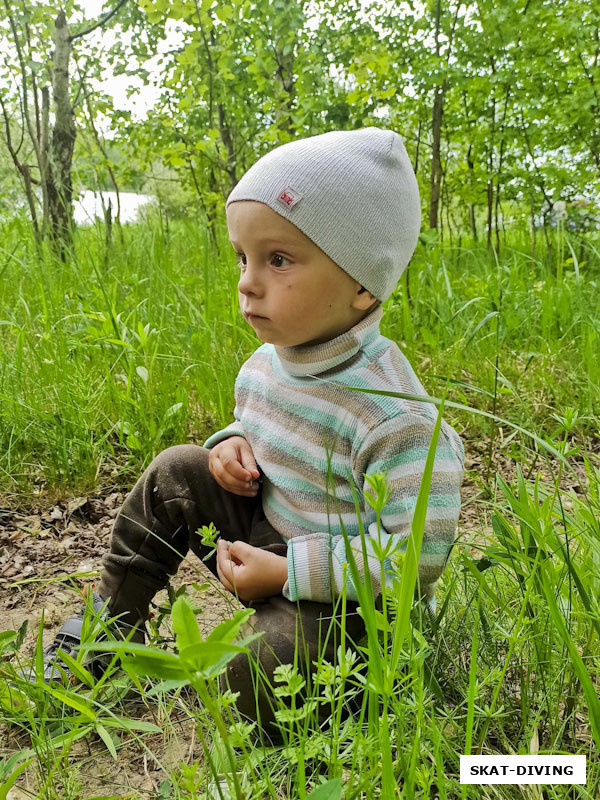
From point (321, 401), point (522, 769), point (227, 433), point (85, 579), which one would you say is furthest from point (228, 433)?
point (522, 769)

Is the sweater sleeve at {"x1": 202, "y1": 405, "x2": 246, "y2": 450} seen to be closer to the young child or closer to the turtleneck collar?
the young child

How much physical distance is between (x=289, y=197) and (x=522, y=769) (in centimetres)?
98

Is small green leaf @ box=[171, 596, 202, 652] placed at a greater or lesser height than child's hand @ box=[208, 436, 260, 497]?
greater

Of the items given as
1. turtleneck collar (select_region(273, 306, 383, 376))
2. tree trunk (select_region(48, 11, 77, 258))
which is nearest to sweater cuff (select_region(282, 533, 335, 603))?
turtleneck collar (select_region(273, 306, 383, 376))

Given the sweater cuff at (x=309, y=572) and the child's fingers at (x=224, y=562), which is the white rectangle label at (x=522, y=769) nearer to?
the sweater cuff at (x=309, y=572)

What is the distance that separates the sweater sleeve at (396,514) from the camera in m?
1.16

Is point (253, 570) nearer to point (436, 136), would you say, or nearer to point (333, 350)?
point (333, 350)

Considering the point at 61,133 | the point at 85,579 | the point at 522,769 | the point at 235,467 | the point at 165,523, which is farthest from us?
the point at 61,133

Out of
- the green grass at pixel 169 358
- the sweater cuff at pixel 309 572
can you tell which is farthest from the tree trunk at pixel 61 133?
the sweater cuff at pixel 309 572

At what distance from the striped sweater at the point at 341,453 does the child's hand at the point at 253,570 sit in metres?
0.04

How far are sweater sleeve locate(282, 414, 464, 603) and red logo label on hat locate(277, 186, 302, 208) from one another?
0.44 m

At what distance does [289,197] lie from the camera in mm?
1211

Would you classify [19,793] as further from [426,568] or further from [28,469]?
[28,469]

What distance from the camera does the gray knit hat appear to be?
122 centimetres
